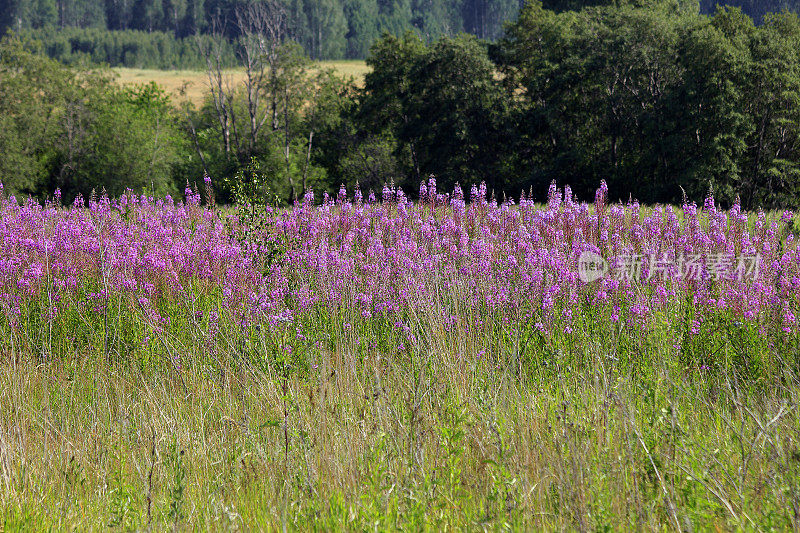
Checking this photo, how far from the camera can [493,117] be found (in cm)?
3750

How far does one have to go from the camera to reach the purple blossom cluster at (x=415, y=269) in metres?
5.56

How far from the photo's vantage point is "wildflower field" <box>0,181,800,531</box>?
2.94 metres

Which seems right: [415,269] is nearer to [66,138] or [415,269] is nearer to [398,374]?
[398,374]

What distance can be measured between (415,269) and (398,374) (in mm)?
1983

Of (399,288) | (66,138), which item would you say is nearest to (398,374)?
(399,288)

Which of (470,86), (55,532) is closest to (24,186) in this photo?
(470,86)

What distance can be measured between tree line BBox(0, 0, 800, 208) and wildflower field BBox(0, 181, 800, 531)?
13066 mm

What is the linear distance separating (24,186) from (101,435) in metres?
44.9

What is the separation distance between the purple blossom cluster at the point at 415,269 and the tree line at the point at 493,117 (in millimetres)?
11714

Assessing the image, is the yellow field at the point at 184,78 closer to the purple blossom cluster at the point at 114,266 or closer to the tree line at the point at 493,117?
the tree line at the point at 493,117

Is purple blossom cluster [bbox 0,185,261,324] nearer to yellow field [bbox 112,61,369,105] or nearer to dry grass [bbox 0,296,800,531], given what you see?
dry grass [bbox 0,296,800,531]

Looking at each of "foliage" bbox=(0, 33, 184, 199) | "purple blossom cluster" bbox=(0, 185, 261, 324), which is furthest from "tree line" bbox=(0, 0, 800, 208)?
"purple blossom cluster" bbox=(0, 185, 261, 324)

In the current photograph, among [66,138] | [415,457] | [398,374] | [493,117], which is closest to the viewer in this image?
[415,457]

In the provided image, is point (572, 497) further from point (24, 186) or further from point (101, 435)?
point (24, 186)
